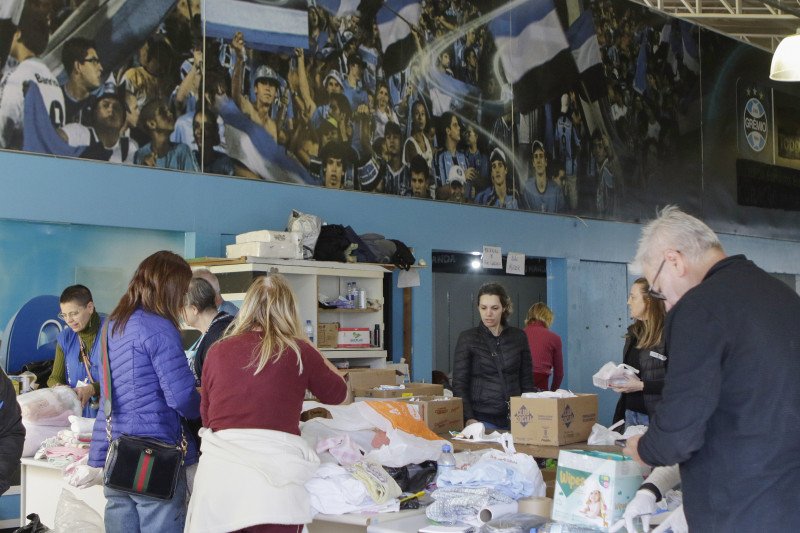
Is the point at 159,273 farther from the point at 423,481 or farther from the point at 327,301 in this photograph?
the point at 327,301

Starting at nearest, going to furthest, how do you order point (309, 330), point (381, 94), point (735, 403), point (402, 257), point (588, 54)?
point (735, 403), point (309, 330), point (402, 257), point (381, 94), point (588, 54)

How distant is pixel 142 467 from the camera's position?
146 inches

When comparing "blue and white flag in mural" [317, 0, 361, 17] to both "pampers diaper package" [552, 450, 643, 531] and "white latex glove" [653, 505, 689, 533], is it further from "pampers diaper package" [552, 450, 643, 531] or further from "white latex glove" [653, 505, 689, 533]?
"white latex glove" [653, 505, 689, 533]

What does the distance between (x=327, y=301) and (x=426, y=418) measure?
2.33 metres

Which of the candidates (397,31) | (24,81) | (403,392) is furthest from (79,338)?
(397,31)

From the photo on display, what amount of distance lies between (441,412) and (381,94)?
4.32 m

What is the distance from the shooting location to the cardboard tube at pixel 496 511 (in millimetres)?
3479

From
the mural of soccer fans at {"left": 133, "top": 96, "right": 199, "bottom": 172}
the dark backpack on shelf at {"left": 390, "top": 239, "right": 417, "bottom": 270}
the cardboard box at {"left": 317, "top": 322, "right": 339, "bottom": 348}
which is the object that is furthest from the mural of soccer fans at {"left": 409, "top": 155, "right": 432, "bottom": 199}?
the mural of soccer fans at {"left": 133, "top": 96, "right": 199, "bottom": 172}

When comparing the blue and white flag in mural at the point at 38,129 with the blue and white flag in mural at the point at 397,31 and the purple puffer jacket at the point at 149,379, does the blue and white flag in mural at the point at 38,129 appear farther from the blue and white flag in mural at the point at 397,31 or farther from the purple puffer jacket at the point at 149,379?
the blue and white flag in mural at the point at 397,31

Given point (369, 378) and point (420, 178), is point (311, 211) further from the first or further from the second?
point (369, 378)

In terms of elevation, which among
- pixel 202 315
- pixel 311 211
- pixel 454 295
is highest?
pixel 311 211

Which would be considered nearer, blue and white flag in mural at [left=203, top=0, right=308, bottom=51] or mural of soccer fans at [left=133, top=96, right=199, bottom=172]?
mural of soccer fans at [left=133, top=96, right=199, bottom=172]

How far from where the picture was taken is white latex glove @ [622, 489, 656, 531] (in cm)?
306

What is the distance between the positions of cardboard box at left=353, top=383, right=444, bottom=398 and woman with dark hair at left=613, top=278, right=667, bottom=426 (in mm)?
1216
